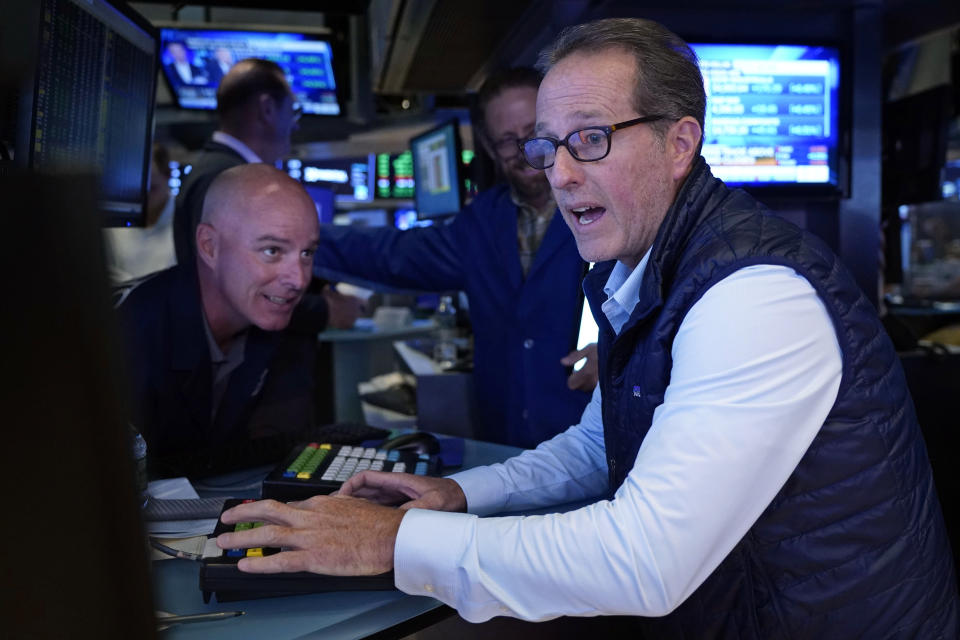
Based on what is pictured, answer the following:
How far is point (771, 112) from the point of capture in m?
2.36

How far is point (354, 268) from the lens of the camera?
8.34 ft

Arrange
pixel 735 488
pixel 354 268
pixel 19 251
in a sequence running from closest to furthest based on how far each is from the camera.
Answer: pixel 19 251, pixel 735 488, pixel 354 268

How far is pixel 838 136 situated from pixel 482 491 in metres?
1.86

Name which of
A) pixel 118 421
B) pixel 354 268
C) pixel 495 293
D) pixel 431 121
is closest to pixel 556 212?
pixel 495 293

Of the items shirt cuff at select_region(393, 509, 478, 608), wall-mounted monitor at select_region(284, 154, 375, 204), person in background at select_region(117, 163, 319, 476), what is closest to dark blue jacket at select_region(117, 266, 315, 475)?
person in background at select_region(117, 163, 319, 476)

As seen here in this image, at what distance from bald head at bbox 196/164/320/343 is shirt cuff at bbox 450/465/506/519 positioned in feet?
2.39

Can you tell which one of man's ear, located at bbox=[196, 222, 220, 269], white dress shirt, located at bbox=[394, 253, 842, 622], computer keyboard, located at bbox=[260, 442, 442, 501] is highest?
man's ear, located at bbox=[196, 222, 220, 269]

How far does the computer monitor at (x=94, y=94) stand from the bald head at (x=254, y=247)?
185mm

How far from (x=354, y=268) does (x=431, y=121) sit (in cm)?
322

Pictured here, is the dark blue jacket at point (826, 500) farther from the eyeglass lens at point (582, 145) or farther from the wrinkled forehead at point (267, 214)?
the wrinkled forehead at point (267, 214)

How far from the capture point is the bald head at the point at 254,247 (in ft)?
5.69

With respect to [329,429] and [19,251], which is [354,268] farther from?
[19,251]

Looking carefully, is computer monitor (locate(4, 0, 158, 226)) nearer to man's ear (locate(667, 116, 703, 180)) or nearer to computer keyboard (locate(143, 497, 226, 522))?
computer keyboard (locate(143, 497, 226, 522))

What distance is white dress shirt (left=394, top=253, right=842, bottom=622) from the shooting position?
0.83 metres
